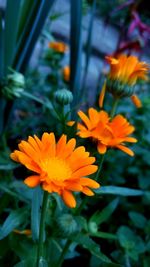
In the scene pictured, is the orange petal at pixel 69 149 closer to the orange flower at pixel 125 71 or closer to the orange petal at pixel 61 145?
the orange petal at pixel 61 145

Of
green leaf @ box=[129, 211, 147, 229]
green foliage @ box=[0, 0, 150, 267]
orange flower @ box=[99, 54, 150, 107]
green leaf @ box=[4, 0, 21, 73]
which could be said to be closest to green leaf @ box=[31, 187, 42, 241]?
green foliage @ box=[0, 0, 150, 267]

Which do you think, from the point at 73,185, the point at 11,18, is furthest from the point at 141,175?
the point at 73,185

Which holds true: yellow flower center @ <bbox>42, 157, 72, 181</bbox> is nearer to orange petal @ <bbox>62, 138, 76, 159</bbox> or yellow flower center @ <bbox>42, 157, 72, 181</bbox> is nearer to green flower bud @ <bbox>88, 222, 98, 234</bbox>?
orange petal @ <bbox>62, 138, 76, 159</bbox>

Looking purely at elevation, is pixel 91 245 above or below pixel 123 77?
below

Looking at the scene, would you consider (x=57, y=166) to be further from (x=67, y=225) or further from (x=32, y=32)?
(x=32, y=32)

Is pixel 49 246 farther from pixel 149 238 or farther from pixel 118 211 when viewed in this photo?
pixel 118 211

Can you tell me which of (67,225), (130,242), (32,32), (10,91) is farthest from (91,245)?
(32,32)
